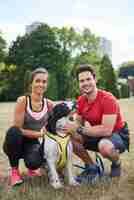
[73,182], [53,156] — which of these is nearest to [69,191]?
[73,182]

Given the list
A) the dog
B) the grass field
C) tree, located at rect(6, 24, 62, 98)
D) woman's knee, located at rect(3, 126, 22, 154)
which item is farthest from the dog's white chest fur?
tree, located at rect(6, 24, 62, 98)

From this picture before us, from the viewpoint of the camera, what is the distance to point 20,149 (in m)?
5.02

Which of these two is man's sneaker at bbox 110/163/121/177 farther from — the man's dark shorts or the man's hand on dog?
the man's hand on dog

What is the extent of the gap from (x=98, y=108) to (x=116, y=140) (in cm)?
44

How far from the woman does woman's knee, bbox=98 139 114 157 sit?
0.70m

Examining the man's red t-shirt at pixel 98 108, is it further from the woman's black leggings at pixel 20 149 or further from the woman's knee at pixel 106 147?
the woman's black leggings at pixel 20 149

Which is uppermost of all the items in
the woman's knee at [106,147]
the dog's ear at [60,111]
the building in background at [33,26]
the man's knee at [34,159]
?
the building in background at [33,26]

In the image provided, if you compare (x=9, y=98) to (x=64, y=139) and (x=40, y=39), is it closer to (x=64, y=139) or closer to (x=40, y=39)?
(x=40, y=39)

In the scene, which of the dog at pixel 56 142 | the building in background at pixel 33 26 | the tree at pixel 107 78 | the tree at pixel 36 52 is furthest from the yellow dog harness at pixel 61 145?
the building in background at pixel 33 26

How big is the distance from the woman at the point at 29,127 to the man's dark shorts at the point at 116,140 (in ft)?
2.09

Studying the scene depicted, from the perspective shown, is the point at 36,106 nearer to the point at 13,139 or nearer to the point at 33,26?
the point at 13,139

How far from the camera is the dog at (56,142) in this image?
4691 millimetres

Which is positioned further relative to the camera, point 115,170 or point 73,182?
point 115,170

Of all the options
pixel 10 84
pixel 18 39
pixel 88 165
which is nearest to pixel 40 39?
pixel 18 39
